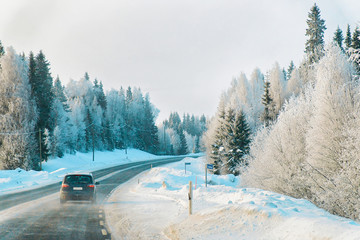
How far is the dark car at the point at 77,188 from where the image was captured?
1703 cm

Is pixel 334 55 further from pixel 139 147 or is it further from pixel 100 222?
pixel 139 147

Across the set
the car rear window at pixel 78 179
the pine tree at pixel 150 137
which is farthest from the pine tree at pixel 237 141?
the pine tree at pixel 150 137

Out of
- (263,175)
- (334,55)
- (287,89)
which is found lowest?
(263,175)

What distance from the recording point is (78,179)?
1766 cm

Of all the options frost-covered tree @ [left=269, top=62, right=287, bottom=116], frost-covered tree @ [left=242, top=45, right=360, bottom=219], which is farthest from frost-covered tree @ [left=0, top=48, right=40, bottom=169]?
frost-covered tree @ [left=269, top=62, right=287, bottom=116]

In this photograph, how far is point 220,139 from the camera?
5019 cm

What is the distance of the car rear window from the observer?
17.5 meters

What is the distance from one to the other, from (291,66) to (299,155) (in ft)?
263

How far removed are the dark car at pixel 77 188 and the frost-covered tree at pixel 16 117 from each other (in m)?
28.6

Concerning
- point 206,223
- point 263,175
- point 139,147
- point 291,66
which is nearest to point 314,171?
point 263,175

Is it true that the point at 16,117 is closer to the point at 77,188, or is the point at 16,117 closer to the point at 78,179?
the point at 78,179

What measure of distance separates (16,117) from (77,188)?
104 feet

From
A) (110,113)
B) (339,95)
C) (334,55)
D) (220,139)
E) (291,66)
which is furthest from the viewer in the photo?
(110,113)

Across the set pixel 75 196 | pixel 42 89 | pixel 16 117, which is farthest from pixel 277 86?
pixel 75 196
